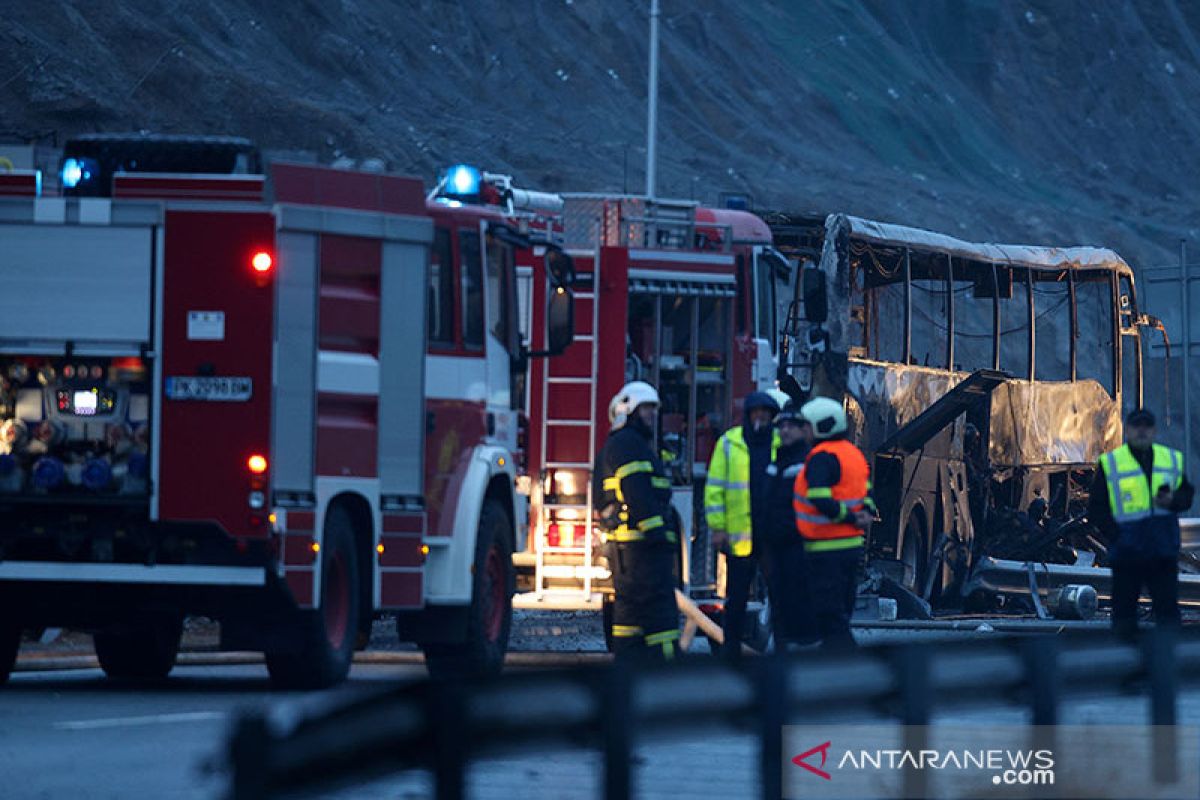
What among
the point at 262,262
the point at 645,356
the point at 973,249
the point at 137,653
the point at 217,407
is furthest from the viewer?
the point at 973,249

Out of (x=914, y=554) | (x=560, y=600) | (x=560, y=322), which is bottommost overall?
(x=560, y=600)

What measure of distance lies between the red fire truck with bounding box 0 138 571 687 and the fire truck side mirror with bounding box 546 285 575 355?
4.99ft

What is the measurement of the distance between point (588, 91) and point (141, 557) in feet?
166

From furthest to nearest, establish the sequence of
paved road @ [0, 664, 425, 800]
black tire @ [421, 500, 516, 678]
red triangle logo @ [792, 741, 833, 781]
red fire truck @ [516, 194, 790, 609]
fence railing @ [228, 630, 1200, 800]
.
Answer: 1. red fire truck @ [516, 194, 790, 609]
2. black tire @ [421, 500, 516, 678]
3. paved road @ [0, 664, 425, 800]
4. red triangle logo @ [792, 741, 833, 781]
5. fence railing @ [228, 630, 1200, 800]

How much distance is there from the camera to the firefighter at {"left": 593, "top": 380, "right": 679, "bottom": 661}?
45.9ft

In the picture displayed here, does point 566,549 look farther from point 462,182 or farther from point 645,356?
point 462,182

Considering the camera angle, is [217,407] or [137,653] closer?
[217,407]

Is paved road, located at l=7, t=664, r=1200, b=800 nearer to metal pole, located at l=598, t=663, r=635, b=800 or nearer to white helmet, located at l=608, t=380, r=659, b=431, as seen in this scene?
metal pole, located at l=598, t=663, r=635, b=800

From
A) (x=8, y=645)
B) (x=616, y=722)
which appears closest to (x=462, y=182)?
(x=8, y=645)

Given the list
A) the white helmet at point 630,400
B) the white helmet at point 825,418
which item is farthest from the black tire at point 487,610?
the white helmet at point 825,418

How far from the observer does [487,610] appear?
15633 millimetres

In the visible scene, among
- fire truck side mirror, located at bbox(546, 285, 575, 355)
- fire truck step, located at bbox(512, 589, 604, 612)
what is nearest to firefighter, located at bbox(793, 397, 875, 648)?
fire truck side mirror, located at bbox(546, 285, 575, 355)

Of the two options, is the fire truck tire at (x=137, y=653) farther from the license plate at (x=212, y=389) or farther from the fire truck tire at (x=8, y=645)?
the license plate at (x=212, y=389)

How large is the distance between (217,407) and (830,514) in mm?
3412
